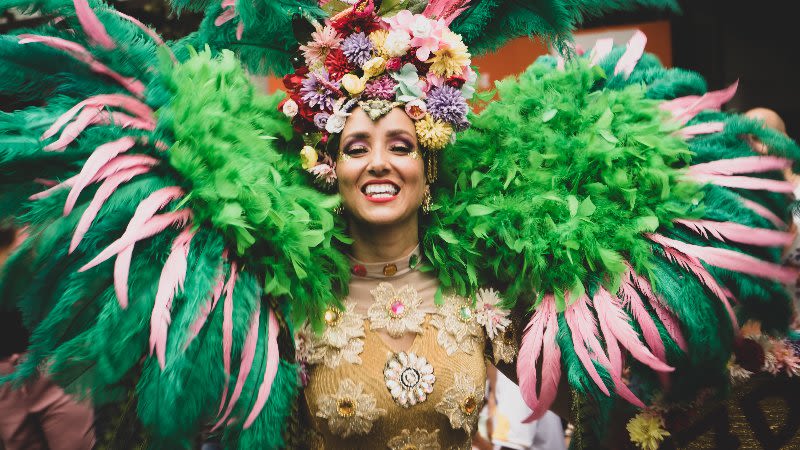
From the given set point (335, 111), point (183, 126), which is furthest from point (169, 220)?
point (335, 111)

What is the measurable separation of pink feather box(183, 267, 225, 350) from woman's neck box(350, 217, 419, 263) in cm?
A: 52

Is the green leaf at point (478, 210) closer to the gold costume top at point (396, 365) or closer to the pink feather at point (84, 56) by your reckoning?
the gold costume top at point (396, 365)

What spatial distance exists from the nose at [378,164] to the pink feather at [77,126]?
2.17 feet

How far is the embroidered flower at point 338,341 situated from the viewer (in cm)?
172

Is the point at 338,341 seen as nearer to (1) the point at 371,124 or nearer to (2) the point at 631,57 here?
(1) the point at 371,124

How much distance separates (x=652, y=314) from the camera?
1.65m

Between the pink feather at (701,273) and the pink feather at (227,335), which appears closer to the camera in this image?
the pink feather at (227,335)

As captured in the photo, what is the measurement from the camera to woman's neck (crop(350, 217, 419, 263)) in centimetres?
184

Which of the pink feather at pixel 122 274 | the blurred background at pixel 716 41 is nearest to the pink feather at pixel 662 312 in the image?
the pink feather at pixel 122 274

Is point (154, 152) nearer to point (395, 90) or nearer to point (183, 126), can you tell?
point (183, 126)

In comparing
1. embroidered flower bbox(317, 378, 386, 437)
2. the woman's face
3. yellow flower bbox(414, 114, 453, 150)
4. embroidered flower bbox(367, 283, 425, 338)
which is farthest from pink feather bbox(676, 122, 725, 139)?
embroidered flower bbox(317, 378, 386, 437)

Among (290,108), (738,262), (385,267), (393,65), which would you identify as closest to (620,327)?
(738,262)

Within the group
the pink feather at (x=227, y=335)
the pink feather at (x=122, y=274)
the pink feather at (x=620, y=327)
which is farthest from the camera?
the pink feather at (x=620, y=327)

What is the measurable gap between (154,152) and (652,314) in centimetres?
130
